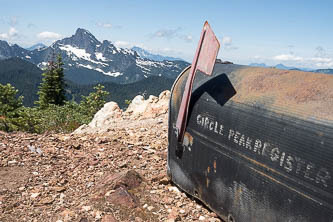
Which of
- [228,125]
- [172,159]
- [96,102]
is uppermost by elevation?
[228,125]

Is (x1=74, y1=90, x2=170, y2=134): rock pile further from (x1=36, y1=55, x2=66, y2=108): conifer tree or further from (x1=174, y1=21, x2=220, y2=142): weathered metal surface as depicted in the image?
(x1=36, y1=55, x2=66, y2=108): conifer tree

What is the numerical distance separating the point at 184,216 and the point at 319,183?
2427mm

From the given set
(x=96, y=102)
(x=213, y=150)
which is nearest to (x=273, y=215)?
(x=213, y=150)

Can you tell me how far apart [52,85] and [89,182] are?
43158mm

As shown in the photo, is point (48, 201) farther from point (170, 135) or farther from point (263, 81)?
point (263, 81)

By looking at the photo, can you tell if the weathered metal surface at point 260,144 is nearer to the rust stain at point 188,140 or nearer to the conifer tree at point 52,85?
the rust stain at point 188,140

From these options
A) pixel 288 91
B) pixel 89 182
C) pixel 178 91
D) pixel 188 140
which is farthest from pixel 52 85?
pixel 288 91

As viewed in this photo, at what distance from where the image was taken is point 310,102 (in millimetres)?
3459

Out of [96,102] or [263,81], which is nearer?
[263,81]

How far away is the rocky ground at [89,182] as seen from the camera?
4906 mm

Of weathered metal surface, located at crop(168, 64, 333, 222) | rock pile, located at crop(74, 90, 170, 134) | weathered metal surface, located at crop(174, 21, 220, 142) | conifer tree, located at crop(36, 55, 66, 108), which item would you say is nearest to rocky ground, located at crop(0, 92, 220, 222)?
weathered metal surface, located at crop(168, 64, 333, 222)

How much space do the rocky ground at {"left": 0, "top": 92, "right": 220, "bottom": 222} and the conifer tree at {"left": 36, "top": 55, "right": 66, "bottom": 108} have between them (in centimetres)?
3959

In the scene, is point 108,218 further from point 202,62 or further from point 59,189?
point 202,62

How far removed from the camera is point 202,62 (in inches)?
184
